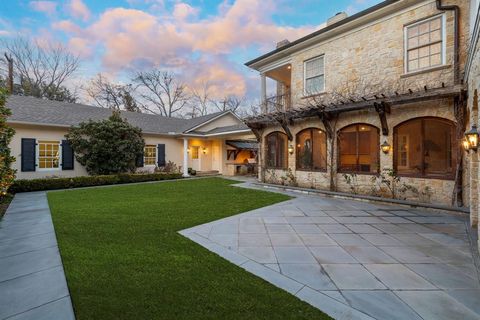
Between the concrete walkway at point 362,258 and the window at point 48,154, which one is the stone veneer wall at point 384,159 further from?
the window at point 48,154

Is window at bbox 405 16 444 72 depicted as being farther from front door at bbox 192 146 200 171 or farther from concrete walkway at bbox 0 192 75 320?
front door at bbox 192 146 200 171

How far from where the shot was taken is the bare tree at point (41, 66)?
64.5ft

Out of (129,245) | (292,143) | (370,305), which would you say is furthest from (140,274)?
(292,143)

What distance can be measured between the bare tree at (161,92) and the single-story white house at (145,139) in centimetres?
1115

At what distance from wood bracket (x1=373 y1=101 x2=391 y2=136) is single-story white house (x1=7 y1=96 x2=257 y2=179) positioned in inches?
302

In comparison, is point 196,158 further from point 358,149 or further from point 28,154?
point 358,149

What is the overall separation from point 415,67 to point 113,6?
44.1 ft

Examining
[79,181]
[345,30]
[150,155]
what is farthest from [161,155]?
[345,30]

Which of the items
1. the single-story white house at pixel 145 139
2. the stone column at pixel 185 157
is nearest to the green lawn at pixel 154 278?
the single-story white house at pixel 145 139

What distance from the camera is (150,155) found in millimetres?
16188

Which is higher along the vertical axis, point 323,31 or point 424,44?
point 323,31

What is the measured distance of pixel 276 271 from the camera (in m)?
3.15

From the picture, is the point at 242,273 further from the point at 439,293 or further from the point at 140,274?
the point at 439,293

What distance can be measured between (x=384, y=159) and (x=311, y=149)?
305 centimetres
